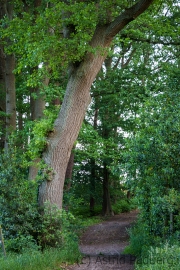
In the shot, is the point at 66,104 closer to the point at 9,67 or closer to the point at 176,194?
the point at 176,194

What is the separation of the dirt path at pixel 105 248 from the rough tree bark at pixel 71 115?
188 cm

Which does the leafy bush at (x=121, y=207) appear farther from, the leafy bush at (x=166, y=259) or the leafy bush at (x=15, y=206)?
the leafy bush at (x=166, y=259)

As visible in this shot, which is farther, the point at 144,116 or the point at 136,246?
the point at 136,246

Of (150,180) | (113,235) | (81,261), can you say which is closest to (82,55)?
(150,180)

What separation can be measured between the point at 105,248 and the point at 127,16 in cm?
825

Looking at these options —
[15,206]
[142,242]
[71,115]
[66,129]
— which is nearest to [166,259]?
[142,242]

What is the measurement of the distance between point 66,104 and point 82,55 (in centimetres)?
149

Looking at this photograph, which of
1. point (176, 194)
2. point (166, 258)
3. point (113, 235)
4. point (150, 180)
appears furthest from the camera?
point (113, 235)

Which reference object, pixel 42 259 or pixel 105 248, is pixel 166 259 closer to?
pixel 42 259

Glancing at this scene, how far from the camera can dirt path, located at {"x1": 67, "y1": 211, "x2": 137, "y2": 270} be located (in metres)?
8.86

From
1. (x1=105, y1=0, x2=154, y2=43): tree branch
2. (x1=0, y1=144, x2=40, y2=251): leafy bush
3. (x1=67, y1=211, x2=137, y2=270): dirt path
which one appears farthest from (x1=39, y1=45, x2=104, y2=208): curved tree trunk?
(x1=67, y1=211, x2=137, y2=270): dirt path

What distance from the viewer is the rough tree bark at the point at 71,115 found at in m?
9.97

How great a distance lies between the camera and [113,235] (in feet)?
55.0

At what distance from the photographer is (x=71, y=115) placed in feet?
33.6
